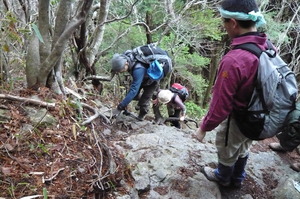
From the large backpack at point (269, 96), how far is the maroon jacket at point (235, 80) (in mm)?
53

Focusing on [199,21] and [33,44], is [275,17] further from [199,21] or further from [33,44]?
[33,44]

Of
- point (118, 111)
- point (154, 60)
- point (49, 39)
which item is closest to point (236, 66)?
point (49, 39)

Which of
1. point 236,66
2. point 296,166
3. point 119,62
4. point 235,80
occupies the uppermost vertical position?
point 236,66

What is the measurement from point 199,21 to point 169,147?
220 inches

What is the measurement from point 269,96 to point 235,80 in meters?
0.34

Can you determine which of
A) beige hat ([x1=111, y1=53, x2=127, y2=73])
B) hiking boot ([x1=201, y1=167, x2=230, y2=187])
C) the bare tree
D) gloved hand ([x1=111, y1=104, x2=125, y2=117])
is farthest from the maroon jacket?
gloved hand ([x1=111, y1=104, x2=125, y2=117])

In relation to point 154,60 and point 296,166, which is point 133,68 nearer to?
point 154,60

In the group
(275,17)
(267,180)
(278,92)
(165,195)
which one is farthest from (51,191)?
(275,17)

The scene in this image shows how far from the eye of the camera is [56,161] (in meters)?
2.43

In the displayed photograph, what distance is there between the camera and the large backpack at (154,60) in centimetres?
468

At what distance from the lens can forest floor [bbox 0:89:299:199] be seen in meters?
2.09

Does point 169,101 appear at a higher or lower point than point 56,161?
lower

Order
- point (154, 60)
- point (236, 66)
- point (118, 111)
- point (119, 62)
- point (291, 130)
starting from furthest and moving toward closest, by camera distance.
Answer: point (118, 111) < point (154, 60) < point (119, 62) < point (291, 130) < point (236, 66)

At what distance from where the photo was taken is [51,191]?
210 centimetres
